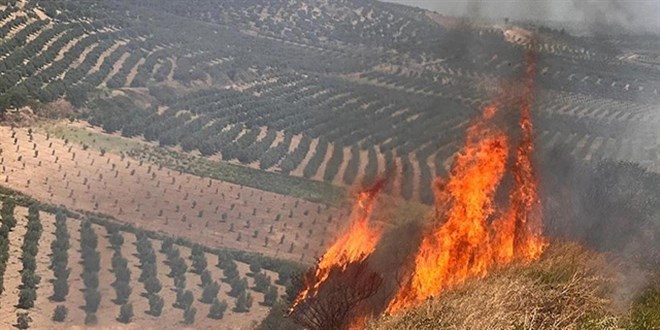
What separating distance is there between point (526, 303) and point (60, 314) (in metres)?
11.9

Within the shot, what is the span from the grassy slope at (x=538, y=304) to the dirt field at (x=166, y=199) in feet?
40.3

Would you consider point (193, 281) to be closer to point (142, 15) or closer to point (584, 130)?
point (584, 130)

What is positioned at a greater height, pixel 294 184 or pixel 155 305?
pixel 155 305

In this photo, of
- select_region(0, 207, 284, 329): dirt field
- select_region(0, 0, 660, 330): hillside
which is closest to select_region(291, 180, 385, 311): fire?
select_region(0, 0, 660, 330): hillside

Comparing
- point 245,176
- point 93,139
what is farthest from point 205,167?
point 93,139

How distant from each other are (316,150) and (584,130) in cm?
2682

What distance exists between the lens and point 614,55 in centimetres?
8631

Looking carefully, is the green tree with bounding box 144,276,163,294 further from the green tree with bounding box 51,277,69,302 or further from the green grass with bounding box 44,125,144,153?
the green grass with bounding box 44,125,144,153

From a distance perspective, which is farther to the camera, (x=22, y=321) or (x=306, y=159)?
(x=306, y=159)

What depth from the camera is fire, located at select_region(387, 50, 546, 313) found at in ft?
60.5

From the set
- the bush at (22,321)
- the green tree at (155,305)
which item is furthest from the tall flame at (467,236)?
the bush at (22,321)

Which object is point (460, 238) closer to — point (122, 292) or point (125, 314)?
point (125, 314)

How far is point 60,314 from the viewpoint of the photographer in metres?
19.8

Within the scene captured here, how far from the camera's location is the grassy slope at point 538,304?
13164mm
